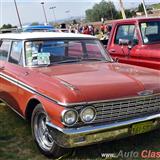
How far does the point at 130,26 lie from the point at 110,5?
241 ft

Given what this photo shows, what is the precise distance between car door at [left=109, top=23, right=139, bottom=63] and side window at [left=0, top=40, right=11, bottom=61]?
8.03 ft

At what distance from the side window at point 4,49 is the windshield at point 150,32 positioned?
2743 millimetres

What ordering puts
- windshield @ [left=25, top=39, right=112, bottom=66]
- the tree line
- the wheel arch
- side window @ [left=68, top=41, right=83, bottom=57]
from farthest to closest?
the tree line
side window @ [left=68, top=41, right=83, bottom=57]
windshield @ [left=25, top=39, right=112, bottom=66]
the wheel arch

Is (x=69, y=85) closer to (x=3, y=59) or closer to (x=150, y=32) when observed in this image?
(x=3, y=59)

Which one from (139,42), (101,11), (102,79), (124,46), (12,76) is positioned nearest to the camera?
(102,79)

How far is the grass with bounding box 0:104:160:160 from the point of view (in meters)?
5.25

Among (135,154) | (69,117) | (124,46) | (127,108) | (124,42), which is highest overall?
(124,42)

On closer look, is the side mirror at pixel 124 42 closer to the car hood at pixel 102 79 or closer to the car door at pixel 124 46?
the car door at pixel 124 46

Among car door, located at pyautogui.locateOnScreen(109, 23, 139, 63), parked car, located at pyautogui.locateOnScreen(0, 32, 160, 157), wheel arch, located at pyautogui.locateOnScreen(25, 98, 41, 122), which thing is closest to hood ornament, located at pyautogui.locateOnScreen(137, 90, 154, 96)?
parked car, located at pyautogui.locateOnScreen(0, 32, 160, 157)

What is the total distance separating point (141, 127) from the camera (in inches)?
196

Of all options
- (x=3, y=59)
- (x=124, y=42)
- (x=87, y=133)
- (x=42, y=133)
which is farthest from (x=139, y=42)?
(x=87, y=133)

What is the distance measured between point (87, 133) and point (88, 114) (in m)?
0.23

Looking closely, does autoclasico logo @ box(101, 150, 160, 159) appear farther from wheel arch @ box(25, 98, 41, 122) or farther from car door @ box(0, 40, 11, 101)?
car door @ box(0, 40, 11, 101)

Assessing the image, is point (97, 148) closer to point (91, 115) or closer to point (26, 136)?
point (91, 115)
